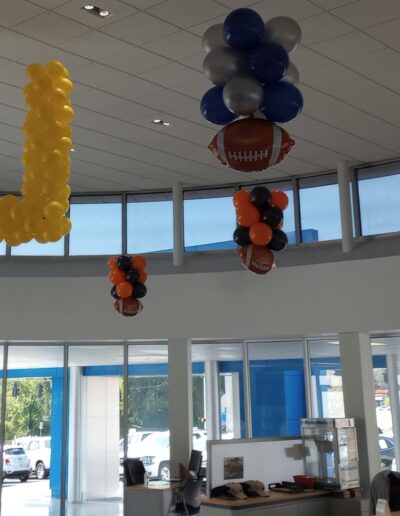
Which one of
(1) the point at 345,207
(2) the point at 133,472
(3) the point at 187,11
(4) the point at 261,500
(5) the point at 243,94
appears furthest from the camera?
(1) the point at 345,207

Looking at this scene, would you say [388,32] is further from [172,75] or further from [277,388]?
[277,388]

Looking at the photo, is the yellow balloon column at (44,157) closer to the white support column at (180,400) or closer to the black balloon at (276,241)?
the black balloon at (276,241)

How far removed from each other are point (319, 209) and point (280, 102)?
21.2 ft

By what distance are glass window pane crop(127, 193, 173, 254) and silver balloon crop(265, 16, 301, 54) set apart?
274 inches

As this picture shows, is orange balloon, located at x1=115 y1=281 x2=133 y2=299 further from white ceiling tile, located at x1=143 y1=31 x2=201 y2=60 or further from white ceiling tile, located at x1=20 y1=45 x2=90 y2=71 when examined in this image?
white ceiling tile, located at x1=143 y1=31 x2=201 y2=60

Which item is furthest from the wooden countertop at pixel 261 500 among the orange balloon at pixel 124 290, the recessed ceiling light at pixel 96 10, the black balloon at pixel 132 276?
the recessed ceiling light at pixel 96 10

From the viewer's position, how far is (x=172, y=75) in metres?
7.00

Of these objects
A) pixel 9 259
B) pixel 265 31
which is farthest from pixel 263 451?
pixel 265 31

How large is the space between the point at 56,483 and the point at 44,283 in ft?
10.1

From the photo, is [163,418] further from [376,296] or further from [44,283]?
[376,296]

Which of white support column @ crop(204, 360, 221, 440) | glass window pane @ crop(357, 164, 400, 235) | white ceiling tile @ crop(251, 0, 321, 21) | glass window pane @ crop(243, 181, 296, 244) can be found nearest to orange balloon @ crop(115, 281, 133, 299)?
white support column @ crop(204, 360, 221, 440)

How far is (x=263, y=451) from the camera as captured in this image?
8.70 meters

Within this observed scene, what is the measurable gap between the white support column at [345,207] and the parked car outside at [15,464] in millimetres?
5799

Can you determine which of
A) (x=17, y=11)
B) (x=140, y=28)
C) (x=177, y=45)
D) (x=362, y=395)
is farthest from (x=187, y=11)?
(x=362, y=395)
